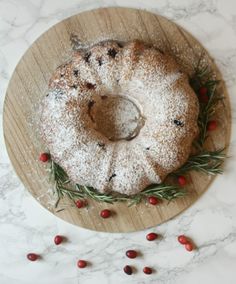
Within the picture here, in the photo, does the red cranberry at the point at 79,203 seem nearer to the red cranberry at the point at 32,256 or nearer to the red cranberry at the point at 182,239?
the red cranberry at the point at 32,256

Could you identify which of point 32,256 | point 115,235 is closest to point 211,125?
point 115,235

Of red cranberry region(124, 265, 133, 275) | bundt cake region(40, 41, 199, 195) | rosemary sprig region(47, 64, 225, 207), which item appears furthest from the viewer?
red cranberry region(124, 265, 133, 275)

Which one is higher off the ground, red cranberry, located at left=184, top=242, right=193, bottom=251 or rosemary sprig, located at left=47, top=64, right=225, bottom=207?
rosemary sprig, located at left=47, top=64, right=225, bottom=207

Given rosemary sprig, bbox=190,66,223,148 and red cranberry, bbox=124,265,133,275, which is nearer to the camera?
rosemary sprig, bbox=190,66,223,148

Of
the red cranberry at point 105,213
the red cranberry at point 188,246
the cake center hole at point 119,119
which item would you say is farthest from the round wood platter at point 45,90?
the cake center hole at point 119,119

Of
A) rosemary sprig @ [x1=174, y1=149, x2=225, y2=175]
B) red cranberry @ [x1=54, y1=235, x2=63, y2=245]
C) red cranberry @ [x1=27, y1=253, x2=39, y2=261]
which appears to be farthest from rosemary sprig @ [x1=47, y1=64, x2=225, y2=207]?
red cranberry @ [x1=27, y1=253, x2=39, y2=261]

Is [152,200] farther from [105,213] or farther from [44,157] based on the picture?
[44,157]

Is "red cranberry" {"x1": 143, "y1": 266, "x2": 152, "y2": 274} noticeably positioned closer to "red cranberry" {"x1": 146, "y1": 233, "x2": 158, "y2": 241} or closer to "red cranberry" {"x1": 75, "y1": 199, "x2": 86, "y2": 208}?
"red cranberry" {"x1": 146, "y1": 233, "x2": 158, "y2": 241}
